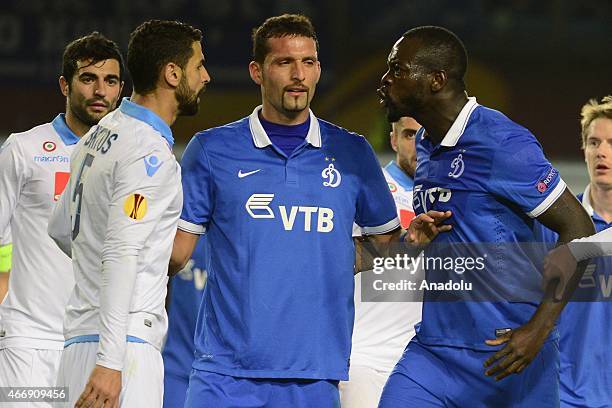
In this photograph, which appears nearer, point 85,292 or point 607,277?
point 85,292

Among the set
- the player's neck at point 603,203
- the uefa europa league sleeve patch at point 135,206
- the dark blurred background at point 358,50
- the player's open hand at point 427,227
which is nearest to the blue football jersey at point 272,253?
the player's open hand at point 427,227

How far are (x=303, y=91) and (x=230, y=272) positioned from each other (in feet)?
2.36

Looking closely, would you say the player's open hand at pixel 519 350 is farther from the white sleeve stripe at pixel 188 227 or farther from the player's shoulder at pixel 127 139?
the player's shoulder at pixel 127 139

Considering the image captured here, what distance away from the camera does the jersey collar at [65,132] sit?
221 inches

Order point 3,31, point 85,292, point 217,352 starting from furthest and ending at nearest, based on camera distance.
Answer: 1. point 3,31
2. point 217,352
3. point 85,292

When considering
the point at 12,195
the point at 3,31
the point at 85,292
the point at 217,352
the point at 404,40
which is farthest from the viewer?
the point at 3,31

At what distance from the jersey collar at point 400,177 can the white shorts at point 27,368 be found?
6.92 feet

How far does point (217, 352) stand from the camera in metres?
4.59

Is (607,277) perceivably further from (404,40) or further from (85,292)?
(85,292)

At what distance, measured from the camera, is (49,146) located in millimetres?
5559

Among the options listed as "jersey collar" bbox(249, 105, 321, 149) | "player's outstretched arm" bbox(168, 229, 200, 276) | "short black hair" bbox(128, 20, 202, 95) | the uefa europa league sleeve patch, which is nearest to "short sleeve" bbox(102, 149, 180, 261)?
the uefa europa league sleeve patch

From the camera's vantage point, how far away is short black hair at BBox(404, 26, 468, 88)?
486 cm

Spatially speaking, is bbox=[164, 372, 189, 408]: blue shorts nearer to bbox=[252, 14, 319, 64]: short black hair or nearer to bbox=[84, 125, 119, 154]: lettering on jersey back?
bbox=[252, 14, 319, 64]: short black hair

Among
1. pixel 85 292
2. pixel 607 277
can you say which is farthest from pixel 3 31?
pixel 85 292
